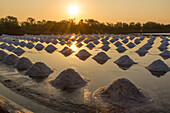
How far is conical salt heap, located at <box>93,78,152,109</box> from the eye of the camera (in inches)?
271

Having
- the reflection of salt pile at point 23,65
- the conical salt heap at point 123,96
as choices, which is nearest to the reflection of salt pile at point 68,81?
the conical salt heap at point 123,96

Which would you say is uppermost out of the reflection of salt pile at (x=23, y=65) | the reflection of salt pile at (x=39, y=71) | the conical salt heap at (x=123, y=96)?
the reflection of salt pile at (x=23, y=65)

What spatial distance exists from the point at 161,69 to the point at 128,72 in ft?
7.78

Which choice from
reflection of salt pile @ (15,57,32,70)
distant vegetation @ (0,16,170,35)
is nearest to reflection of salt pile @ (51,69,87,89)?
reflection of salt pile @ (15,57,32,70)

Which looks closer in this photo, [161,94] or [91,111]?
[91,111]

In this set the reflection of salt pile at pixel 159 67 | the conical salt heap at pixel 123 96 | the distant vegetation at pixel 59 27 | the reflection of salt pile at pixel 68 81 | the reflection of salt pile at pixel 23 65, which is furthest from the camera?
the distant vegetation at pixel 59 27

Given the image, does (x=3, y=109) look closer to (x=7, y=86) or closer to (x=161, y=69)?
(x=7, y=86)

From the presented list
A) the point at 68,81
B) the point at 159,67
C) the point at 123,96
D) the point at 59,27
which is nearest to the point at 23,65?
the point at 68,81

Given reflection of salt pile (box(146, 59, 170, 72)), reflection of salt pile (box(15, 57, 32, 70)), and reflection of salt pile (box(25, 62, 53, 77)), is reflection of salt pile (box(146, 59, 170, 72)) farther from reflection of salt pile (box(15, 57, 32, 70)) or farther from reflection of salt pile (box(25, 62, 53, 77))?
reflection of salt pile (box(15, 57, 32, 70))

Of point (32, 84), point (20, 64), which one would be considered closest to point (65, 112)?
point (32, 84)

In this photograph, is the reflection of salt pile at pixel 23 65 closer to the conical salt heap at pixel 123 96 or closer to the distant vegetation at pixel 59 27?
the conical salt heap at pixel 123 96

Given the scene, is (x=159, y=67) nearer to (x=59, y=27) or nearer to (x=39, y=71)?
(x=39, y=71)

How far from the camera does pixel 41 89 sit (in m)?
8.69

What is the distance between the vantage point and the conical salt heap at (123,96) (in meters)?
6.89
